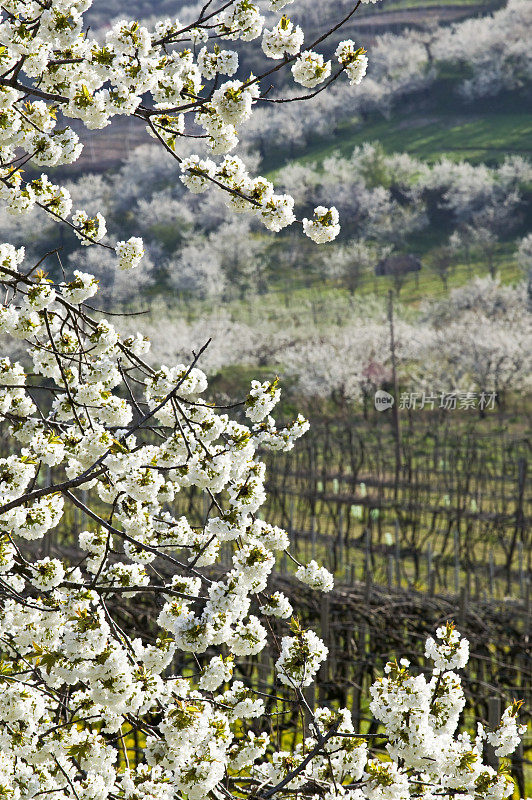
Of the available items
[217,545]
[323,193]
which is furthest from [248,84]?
[323,193]

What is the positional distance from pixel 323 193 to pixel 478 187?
425 inches

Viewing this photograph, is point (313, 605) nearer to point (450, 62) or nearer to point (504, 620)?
point (504, 620)

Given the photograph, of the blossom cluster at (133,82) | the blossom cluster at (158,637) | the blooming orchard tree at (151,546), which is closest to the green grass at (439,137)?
the blossom cluster at (133,82)

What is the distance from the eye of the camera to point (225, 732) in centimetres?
308
